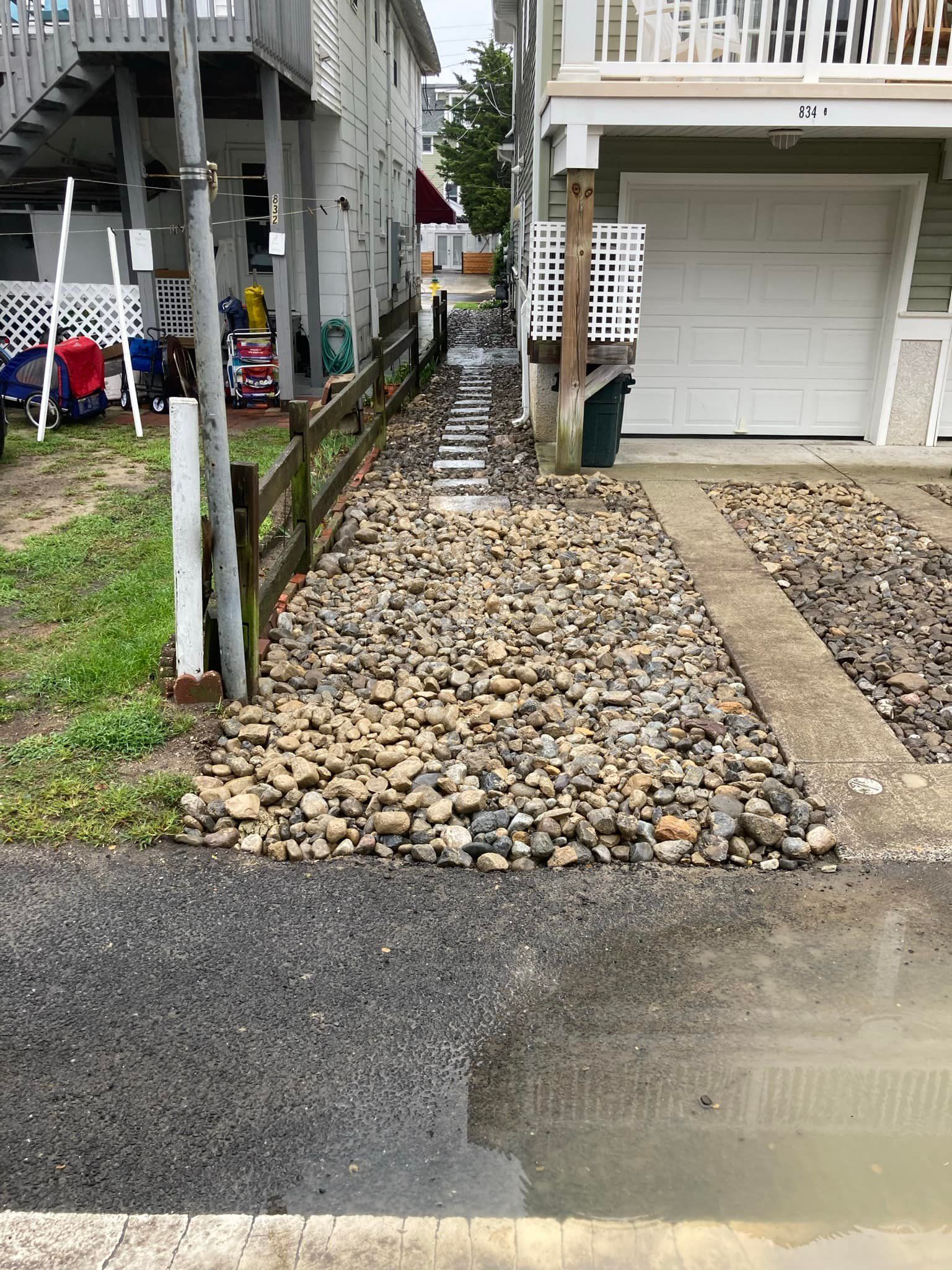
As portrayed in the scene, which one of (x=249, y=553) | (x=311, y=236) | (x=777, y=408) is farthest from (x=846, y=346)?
(x=249, y=553)

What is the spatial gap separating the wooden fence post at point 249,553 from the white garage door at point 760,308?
656cm

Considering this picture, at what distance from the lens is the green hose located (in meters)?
13.5

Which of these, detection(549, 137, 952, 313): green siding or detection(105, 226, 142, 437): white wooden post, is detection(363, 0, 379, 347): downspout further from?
detection(549, 137, 952, 313): green siding

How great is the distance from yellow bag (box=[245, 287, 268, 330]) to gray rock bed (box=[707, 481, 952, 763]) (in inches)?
259

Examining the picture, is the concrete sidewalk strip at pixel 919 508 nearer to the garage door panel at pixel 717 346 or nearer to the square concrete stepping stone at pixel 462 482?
the garage door panel at pixel 717 346

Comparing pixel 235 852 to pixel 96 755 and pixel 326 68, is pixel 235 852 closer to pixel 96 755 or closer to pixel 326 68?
pixel 96 755

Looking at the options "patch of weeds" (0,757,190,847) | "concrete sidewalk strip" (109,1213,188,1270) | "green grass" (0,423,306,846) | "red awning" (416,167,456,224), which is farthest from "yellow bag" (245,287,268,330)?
"red awning" (416,167,456,224)

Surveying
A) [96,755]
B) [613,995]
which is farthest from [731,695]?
[96,755]

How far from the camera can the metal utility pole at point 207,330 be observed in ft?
11.8

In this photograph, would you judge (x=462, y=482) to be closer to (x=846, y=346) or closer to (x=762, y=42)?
(x=762, y=42)

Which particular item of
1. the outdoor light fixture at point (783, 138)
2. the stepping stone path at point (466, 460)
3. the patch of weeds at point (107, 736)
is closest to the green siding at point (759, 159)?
the outdoor light fixture at point (783, 138)

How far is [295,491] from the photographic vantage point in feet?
19.3

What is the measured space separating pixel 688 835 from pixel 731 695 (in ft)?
4.13


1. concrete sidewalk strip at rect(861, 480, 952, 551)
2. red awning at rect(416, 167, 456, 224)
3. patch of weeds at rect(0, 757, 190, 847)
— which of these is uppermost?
red awning at rect(416, 167, 456, 224)
